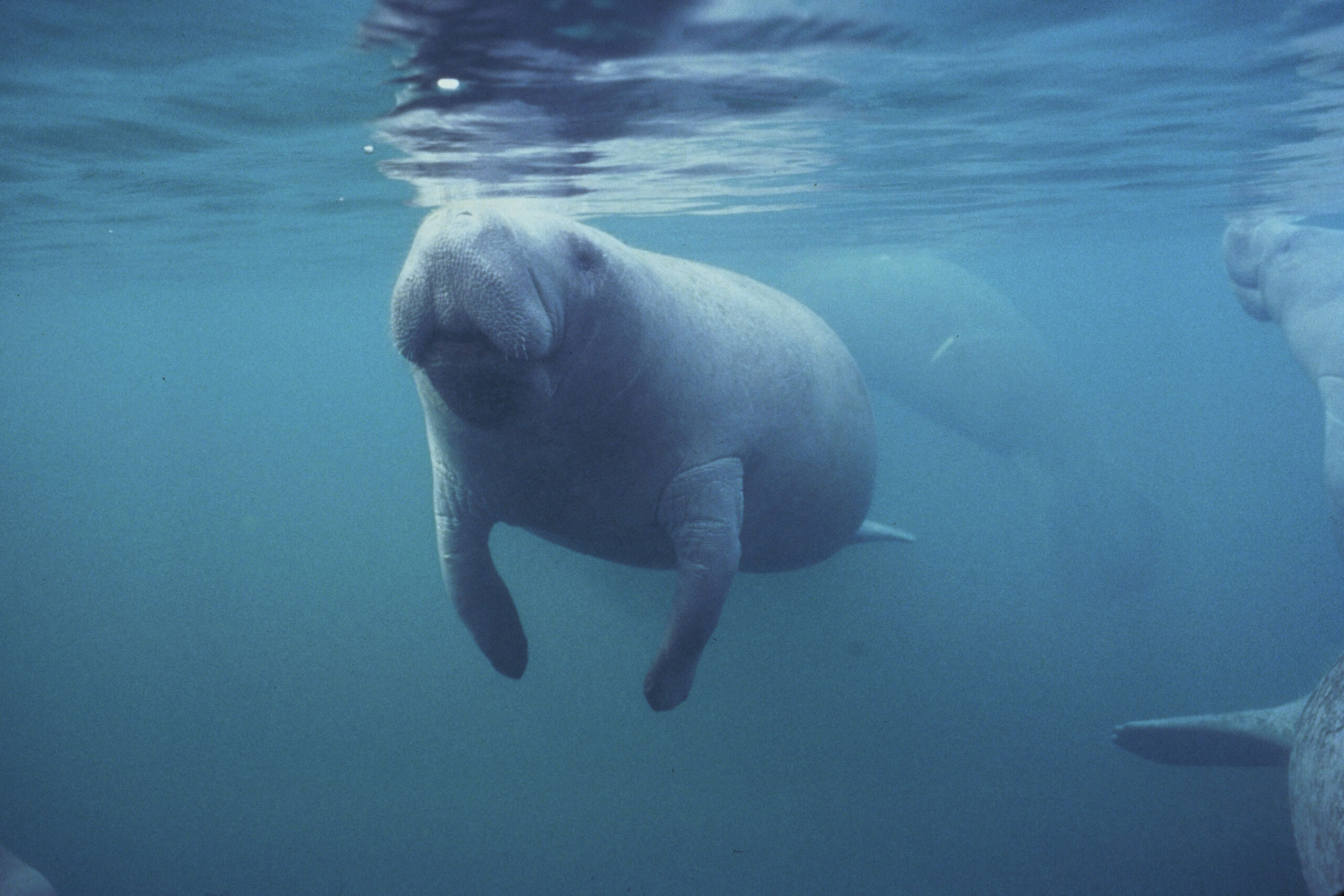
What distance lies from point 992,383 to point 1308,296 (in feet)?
12.2

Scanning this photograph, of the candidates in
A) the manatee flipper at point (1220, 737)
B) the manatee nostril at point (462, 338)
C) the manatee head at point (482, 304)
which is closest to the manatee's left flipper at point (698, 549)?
the manatee head at point (482, 304)

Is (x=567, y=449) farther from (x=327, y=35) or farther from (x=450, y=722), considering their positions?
(x=450, y=722)

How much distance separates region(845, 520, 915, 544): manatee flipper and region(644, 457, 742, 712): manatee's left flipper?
8.87ft

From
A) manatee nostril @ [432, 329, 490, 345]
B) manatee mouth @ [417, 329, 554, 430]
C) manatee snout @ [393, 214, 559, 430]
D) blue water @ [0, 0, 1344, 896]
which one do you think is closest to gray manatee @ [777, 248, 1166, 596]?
blue water @ [0, 0, 1344, 896]

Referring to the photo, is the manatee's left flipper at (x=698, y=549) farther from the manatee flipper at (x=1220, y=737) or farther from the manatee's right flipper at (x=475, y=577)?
the manatee flipper at (x=1220, y=737)

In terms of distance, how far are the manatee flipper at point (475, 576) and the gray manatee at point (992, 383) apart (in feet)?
29.2

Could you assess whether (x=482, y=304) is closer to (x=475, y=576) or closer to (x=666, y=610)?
(x=475, y=576)

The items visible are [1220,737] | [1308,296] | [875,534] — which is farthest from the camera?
[1308,296]

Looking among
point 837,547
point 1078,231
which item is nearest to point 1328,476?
point 837,547

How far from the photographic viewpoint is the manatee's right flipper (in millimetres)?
4859

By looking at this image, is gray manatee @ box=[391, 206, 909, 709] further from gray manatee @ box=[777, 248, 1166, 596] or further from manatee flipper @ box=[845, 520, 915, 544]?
gray manatee @ box=[777, 248, 1166, 596]

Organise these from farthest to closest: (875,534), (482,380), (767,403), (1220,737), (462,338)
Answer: (875,534) → (1220,737) → (767,403) → (482,380) → (462,338)

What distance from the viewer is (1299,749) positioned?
460 centimetres

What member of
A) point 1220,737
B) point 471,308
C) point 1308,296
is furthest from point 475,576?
point 1308,296
